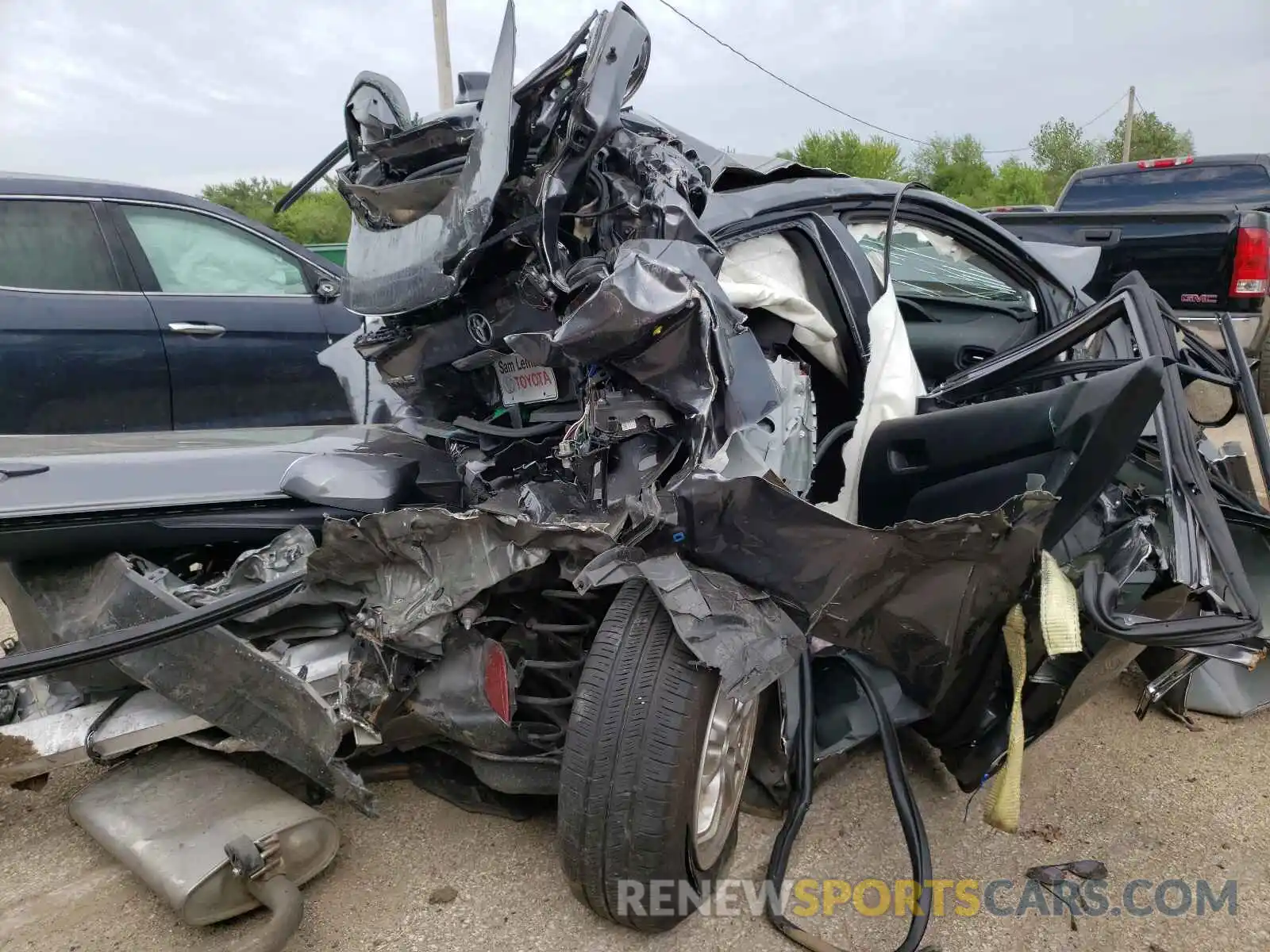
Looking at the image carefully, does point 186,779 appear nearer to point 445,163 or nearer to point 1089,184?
point 445,163

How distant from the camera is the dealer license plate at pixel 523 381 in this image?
2.60 meters

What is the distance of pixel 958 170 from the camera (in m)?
31.4

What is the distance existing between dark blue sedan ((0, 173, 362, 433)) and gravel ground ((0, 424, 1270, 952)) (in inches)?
78.6

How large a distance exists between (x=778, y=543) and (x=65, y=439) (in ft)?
7.44

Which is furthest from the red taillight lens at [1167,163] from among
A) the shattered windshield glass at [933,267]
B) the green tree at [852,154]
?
the green tree at [852,154]

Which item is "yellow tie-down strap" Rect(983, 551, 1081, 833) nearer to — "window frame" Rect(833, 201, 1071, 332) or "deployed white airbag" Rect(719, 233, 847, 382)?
"deployed white airbag" Rect(719, 233, 847, 382)

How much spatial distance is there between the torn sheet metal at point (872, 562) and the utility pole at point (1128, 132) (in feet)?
127

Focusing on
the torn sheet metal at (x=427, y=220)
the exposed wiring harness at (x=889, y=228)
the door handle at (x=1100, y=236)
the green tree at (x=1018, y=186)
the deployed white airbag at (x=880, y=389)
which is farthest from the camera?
the green tree at (x=1018, y=186)

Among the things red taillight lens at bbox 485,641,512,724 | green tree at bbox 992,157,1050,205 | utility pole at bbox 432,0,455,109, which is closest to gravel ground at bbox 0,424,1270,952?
red taillight lens at bbox 485,641,512,724

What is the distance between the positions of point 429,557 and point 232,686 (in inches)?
22.4

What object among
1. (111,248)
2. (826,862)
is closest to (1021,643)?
(826,862)

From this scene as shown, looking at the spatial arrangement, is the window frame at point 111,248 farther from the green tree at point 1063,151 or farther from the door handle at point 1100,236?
the green tree at point 1063,151

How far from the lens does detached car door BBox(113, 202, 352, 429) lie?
4.41 meters

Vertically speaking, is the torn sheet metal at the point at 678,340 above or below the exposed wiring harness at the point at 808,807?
Answer: above
